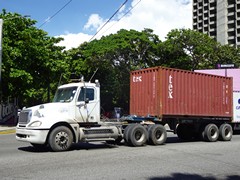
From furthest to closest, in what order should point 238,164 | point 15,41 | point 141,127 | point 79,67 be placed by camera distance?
point 79,67 → point 15,41 → point 141,127 → point 238,164

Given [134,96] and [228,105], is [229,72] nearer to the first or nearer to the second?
[228,105]

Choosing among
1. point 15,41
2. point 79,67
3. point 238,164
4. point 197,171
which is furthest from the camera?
point 79,67

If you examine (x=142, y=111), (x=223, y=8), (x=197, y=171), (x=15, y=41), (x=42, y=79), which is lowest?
(x=197, y=171)

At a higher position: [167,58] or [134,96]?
[167,58]

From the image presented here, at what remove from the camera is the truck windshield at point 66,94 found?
14203mm

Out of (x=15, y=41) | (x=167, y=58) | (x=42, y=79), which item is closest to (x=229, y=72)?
(x=167, y=58)

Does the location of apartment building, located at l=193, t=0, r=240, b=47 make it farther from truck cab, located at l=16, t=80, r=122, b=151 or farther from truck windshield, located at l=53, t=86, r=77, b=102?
truck windshield, located at l=53, t=86, r=77, b=102

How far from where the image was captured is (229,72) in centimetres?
3806

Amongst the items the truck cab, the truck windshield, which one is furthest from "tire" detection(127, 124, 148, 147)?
the truck windshield

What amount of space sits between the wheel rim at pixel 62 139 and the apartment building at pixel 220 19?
104m

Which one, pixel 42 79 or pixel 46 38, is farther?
pixel 46 38

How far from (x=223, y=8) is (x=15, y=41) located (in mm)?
100370

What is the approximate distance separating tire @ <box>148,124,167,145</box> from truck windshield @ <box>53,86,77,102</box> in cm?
356

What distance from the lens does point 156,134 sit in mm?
15570
